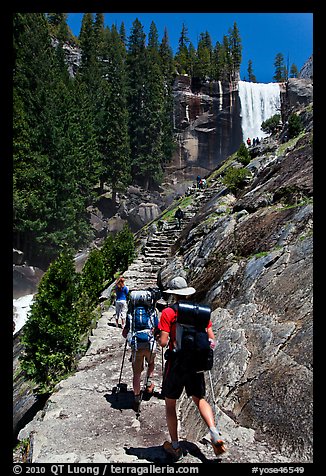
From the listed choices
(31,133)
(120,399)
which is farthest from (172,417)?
(31,133)

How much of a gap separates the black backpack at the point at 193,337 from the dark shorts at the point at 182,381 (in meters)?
0.10

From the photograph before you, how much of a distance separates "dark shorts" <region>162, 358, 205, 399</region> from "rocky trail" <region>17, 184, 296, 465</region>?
0.72 meters

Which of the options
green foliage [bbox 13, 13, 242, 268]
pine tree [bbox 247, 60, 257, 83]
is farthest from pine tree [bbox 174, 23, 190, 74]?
pine tree [bbox 247, 60, 257, 83]

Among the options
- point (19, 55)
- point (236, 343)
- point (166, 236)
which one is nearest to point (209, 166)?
point (19, 55)

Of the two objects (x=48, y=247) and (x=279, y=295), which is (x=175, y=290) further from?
(x=48, y=247)

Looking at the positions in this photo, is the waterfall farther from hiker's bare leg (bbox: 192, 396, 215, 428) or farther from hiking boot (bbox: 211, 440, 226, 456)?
hiking boot (bbox: 211, 440, 226, 456)

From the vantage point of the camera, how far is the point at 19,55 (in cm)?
3481

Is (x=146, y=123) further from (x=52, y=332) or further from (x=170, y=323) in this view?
(x=170, y=323)

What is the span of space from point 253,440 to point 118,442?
1.98 meters

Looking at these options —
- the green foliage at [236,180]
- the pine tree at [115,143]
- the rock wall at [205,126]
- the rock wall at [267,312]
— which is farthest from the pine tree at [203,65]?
the rock wall at [267,312]

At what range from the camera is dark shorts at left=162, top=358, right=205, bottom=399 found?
12.4 ft

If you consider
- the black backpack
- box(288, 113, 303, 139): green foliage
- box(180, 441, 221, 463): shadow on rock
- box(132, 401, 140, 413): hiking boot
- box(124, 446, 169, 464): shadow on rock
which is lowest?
box(132, 401, 140, 413): hiking boot

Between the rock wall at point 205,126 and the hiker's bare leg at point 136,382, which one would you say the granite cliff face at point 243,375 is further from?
the rock wall at point 205,126

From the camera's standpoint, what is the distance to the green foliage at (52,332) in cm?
991
